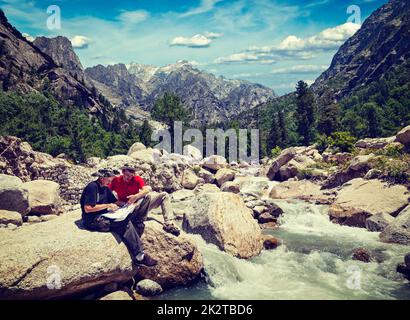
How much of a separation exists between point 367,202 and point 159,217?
49.0 ft

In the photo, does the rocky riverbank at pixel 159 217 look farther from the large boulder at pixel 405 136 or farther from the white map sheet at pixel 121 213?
the white map sheet at pixel 121 213

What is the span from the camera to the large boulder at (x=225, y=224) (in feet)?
52.7

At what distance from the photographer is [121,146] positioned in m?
70.9

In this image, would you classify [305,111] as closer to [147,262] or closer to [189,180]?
[189,180]

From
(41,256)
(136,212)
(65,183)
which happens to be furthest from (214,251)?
(65,183)

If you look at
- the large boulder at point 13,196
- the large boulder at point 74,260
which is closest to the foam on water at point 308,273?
the large boulder at point 74,260

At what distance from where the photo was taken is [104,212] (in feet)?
38.0

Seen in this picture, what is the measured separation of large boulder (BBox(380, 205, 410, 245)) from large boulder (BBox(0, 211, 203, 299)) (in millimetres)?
10787

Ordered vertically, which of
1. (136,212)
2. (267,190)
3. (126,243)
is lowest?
(267,190)

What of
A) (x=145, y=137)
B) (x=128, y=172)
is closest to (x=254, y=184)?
(x=128, y=172)

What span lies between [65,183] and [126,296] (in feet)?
71.1
